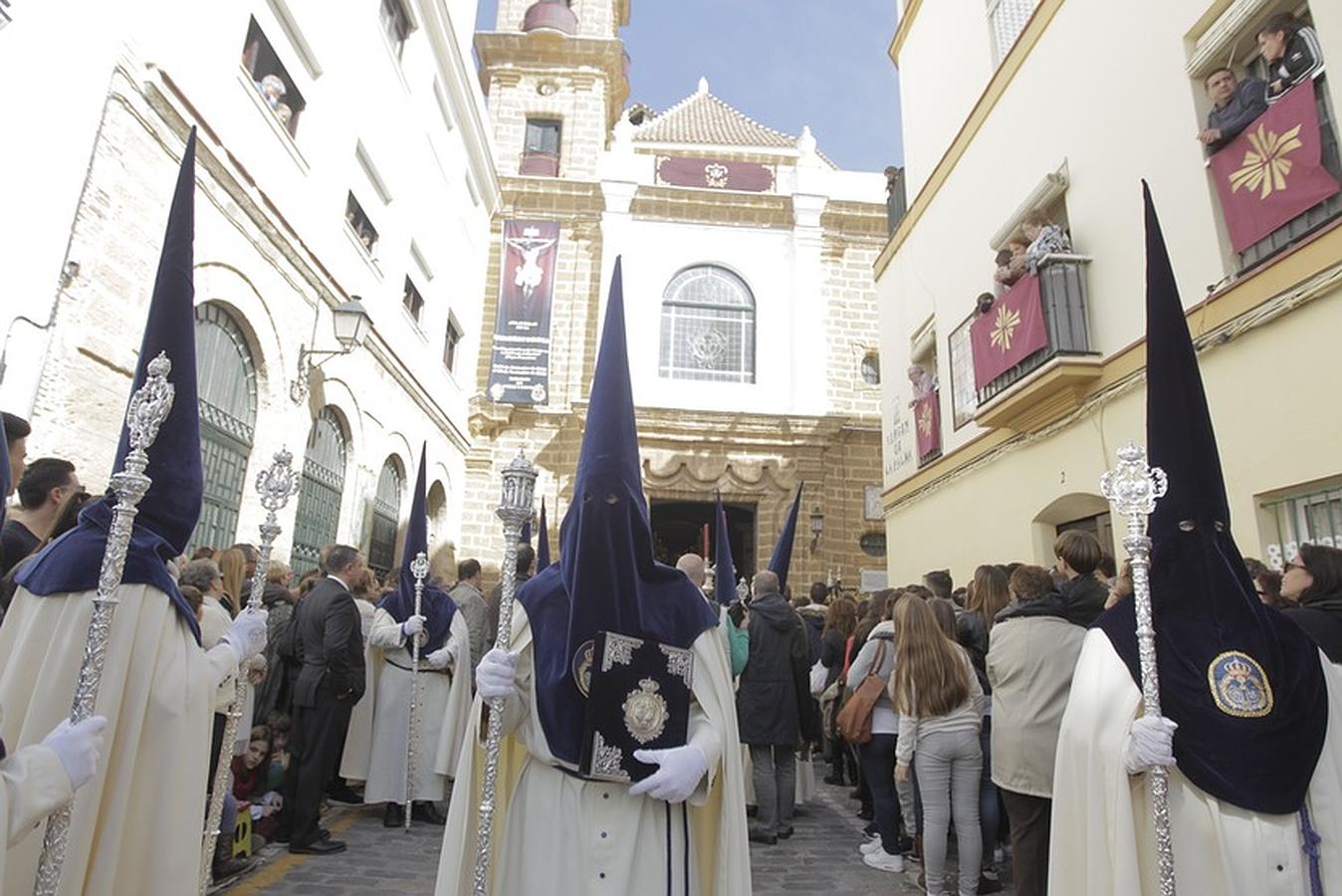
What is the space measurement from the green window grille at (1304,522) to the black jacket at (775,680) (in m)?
3.30

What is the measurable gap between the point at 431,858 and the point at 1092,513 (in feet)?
21.8

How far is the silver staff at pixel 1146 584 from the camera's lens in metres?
2.40

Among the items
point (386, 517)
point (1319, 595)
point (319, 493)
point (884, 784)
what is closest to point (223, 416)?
point (319, 493)

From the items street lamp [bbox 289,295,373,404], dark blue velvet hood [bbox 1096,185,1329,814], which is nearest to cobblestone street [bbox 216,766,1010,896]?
dark blue velvet hood [bbox 1096,185,1329,814]

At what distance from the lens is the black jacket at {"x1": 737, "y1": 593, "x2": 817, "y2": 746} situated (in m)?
6.16

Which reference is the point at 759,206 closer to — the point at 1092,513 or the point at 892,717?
the point at 1092,513

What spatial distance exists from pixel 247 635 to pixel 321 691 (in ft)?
8.75

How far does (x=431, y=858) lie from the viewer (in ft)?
17.7

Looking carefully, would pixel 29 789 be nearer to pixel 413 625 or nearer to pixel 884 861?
pixel 413 625

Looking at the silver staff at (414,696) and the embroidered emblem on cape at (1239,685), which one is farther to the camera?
the silver staff at (414,696)

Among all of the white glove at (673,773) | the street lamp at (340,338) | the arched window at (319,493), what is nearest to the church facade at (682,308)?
the arched window at (319,493)

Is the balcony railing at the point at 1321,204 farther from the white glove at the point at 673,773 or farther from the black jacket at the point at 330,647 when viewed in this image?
the black jacket at the point at 330,647

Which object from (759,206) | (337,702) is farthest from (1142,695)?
(759,206)

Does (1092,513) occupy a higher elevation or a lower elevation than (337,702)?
higher
